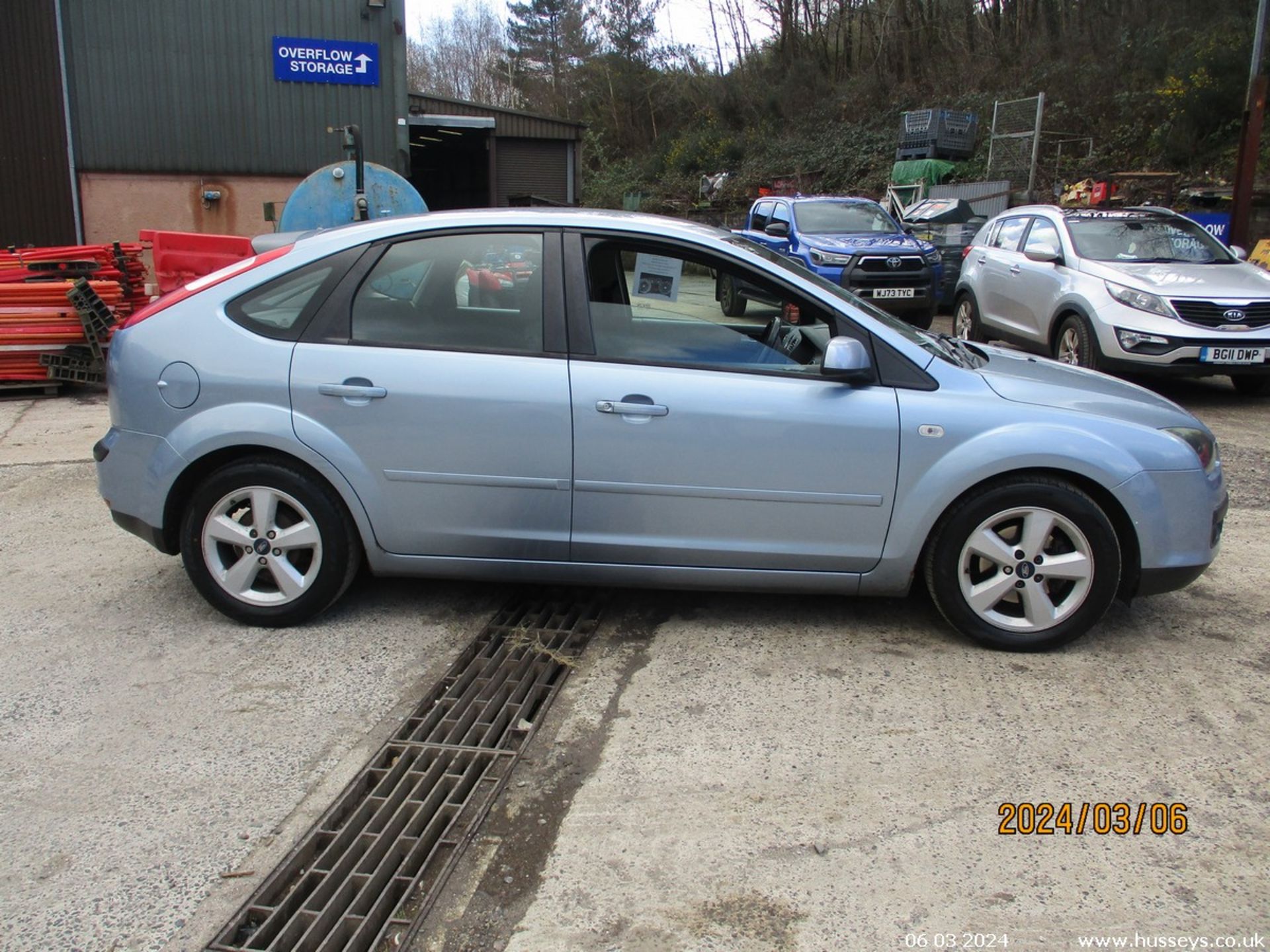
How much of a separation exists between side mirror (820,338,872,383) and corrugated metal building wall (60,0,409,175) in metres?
14.0

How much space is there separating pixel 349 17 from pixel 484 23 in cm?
4956

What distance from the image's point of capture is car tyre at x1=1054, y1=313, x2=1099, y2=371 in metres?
8.89

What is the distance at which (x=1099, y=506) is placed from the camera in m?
3.93

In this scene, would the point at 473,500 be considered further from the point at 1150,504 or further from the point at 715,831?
the point at 1150,504

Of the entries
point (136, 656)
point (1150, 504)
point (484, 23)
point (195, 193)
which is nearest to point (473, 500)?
point (136, 656)

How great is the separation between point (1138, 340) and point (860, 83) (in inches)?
1096

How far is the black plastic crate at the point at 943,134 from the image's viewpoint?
2456 centimetres

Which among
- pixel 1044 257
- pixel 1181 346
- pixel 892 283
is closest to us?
pixel 1181 346

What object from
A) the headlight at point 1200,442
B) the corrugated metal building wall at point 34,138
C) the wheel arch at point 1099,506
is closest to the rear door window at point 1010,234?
the headlight at point 1200,442

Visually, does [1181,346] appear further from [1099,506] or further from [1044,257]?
[1099,506]

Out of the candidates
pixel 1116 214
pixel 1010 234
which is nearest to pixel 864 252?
pixel 1010 234

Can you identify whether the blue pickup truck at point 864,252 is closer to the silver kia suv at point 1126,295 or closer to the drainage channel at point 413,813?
the silver kia suv at point 1126,295

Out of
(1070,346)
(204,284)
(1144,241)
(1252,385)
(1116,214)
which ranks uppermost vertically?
(1116,214)

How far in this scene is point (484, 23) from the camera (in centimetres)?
6078
